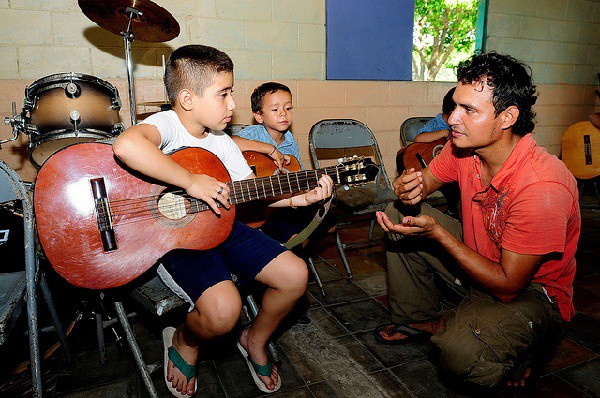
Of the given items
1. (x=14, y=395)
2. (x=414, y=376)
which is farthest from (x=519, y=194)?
(x=14, y=395)

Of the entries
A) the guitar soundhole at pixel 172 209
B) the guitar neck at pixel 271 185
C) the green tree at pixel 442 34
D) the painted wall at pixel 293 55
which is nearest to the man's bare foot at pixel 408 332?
the guitar neck at pixel 271 185

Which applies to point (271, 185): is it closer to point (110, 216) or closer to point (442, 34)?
point (110, 216)

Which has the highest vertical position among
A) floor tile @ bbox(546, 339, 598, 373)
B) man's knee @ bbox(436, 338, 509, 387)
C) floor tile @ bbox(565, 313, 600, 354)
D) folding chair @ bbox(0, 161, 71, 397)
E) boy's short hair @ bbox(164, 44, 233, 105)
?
boy's short hair @ bbox(164, 44, 233, 105)

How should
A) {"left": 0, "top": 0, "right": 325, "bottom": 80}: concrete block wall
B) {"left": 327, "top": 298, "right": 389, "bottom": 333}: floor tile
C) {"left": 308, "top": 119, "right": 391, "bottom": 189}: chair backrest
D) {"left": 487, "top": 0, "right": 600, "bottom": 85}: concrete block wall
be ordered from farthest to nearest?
{"left": 487, "top": 0, "right": 600, "bottom": 85}: concrete block wall, {"left": 308, "top": 119, "right": 391, "bottom": 189}: chair backrest, {"left": 0, "top": 0, "right": 325, "bottom": 80}: concrete block wall, {"left": 327, "top": 298, "right": 389, "bottom": 333}: floor tile

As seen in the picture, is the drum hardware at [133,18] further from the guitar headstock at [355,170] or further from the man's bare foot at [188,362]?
the man's bare foot at [188,362]

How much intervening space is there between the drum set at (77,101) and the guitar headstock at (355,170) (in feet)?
5.56

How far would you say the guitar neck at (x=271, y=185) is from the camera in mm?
1770

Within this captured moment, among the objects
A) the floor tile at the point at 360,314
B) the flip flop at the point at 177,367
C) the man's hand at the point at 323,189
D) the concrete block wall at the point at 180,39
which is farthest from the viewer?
the concrete block wall at the point at 180,39

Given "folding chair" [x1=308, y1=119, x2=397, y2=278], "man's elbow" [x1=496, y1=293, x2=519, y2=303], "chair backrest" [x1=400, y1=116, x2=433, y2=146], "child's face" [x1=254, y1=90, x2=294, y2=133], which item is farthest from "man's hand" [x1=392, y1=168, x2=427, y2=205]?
"chair backrest" [x1=400, y1=116, x2=433, y2=146]

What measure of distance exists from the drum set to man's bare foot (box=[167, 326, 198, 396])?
1626 mm

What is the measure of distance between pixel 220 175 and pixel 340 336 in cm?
129

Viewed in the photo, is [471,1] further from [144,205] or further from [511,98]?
[144,205]

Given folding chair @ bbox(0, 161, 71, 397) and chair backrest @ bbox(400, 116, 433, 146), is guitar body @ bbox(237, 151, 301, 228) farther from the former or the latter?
chair backrest @ bbox(400, 116, 433, 146)

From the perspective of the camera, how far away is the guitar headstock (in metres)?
2.08
